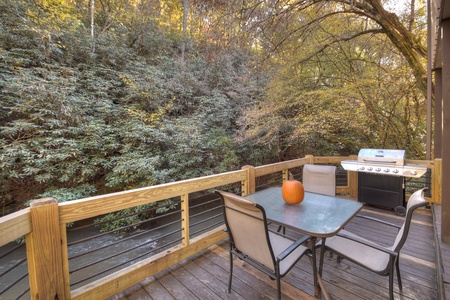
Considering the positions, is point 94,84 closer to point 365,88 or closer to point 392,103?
point 365,88

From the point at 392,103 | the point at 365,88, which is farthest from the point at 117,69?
the point at 392,103

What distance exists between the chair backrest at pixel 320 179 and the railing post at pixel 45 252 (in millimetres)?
2558

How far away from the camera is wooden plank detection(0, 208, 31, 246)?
106 centimetres

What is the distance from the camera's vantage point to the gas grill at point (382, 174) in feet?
9.54

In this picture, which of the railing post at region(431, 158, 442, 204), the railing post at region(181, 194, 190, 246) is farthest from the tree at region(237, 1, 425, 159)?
the railing post at region(181, 194, 190, 246)

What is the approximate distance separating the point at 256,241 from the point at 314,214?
22.4 inches

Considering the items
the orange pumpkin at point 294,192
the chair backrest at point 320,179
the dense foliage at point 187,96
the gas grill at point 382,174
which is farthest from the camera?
the dense foliage at point 187,96

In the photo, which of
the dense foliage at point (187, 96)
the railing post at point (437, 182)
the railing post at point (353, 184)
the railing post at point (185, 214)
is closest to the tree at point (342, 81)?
the dense foliage at point (187, 96)

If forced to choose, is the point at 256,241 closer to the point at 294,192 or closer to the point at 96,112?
the point at 294,192

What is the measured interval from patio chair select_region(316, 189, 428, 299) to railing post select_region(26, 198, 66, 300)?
1.92 metres

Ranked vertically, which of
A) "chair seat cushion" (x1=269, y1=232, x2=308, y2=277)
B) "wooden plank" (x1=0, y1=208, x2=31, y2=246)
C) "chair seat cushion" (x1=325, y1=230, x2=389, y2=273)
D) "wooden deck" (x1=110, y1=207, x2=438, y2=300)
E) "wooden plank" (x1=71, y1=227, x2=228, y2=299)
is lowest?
"wooden deck" (x1=110, y1=207, x2=438, y2=300)

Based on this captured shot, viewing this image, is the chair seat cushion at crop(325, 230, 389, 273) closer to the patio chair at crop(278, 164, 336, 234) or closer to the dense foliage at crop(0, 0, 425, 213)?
the patio chair at crop(278, 164, 336, 234)

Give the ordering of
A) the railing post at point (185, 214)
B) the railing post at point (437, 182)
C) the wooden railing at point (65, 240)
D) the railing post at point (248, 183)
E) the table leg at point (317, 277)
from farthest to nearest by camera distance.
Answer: the railing post at point (437, 182) → the railing post at point (248, 183) → the railing post at point (185, 214) → the table leg at point (317, 277) → the wooden railing at point (65, 240)

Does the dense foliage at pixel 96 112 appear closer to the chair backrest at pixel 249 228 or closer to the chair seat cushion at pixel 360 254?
the chair backrest at pixel 249 228
